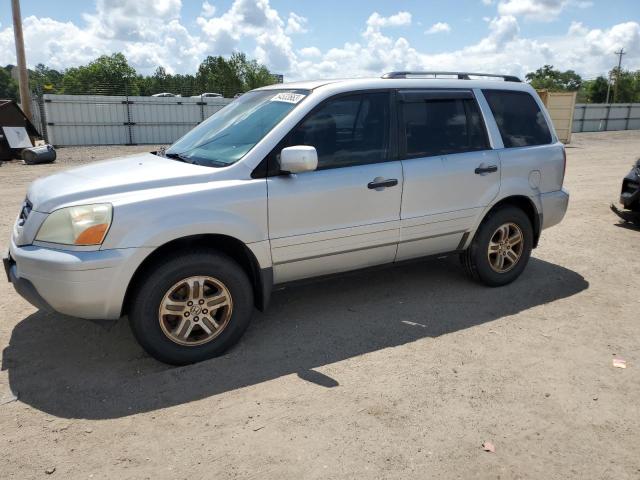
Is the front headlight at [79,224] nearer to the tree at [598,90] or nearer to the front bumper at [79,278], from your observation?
the front bumper at [79,278]

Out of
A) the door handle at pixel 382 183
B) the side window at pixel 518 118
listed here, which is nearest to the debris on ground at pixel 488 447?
the door handle at pixel 382 183

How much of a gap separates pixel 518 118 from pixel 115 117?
19087 mm

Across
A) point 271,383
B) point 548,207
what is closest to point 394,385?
point 271,383

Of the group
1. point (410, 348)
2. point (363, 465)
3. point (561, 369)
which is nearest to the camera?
point (363, 465)

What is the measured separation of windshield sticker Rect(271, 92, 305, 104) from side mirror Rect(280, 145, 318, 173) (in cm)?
63

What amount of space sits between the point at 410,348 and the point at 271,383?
111cm

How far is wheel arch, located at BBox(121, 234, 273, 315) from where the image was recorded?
3480mm

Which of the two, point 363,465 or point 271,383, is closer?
point 363,465

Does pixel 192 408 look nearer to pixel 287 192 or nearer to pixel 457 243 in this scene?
pixel 287 192

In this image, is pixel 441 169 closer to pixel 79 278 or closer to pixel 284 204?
pixel 284 204

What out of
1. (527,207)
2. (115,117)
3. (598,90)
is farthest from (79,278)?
(598,90)

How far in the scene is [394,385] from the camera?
348cm

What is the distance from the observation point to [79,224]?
3264mm

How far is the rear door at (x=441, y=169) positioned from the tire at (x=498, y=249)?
0.72 ft
